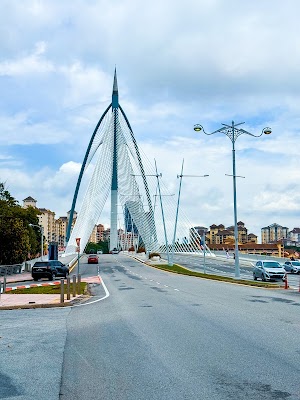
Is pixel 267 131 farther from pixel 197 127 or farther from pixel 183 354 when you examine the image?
pixel 183 354

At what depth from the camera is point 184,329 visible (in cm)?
1158

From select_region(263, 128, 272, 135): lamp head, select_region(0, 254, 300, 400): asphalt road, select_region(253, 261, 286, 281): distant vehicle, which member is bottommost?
select_region(0, 254, 300, 400): asphalt road

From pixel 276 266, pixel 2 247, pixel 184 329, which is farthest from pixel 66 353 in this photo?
pixel 2 247

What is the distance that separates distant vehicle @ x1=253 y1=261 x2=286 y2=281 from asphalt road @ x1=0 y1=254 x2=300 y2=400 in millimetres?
17916

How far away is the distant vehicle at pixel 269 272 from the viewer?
33.1m

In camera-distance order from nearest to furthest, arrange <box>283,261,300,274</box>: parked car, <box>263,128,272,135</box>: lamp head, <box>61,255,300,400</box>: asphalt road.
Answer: <box>61,255,300,400</box>: asphalt road
<box>263,128,272,135</box>: lamp head
<box>283,261,300,274</box>: parked car

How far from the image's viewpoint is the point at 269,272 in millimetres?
33062

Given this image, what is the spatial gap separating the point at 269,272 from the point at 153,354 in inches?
1005

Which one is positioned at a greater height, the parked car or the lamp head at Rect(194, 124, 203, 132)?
the lamp head at Rect(194, 124, 203, 132)

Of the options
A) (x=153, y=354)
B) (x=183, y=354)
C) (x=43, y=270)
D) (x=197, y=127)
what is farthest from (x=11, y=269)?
(x=183, y=354)

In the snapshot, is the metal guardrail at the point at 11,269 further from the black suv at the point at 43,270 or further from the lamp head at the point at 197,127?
the lamp head at the point at 197,127

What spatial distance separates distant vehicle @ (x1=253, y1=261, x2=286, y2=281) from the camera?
108 feet

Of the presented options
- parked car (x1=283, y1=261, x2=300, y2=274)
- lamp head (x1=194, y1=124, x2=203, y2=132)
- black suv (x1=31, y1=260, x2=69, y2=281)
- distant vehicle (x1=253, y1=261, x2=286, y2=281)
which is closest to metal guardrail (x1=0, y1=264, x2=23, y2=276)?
black suv (x1=31, y1=260, x2=69, y2=281)

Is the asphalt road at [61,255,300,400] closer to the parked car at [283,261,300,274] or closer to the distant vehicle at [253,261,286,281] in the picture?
the distant vehicle at [253,261,286,281]
